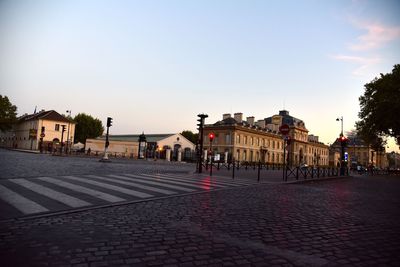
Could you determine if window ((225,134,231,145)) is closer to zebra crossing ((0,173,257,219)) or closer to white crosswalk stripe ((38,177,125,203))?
zebra crossing ((0,173,257,219))

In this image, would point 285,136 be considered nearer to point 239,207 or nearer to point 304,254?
point 239,207

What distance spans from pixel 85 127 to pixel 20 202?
79.6 metres

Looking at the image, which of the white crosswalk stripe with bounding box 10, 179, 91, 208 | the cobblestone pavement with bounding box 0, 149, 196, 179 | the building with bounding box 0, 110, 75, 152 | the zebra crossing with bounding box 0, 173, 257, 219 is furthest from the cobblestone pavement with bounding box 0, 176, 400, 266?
the building with bounding box 0, 110, 75, 152

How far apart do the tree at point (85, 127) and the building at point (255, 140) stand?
116ft

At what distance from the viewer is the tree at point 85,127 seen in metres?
81.1

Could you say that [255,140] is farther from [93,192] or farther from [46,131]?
[93,192]

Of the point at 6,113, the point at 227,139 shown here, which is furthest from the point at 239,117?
the point at 6,113

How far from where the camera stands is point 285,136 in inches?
640

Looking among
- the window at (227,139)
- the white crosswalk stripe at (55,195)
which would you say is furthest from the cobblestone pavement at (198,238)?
the window at (227,139)

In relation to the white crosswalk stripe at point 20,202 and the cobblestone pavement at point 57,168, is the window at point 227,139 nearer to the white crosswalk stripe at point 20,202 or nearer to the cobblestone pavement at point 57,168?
the cobblestone pavement at point 57,168

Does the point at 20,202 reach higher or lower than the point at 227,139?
lower

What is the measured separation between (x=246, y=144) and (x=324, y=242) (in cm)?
5562

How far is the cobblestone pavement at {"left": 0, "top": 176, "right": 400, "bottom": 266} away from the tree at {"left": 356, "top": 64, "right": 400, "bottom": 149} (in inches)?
1191

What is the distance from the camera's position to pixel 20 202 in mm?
6328
